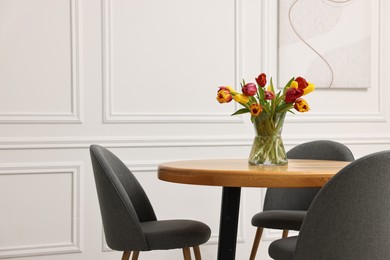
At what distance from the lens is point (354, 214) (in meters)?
1.94

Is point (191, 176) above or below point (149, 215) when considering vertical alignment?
above

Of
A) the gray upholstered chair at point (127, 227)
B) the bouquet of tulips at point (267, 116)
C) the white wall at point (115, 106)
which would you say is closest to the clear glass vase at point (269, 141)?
the bouquet of tulips at point (267, 116)

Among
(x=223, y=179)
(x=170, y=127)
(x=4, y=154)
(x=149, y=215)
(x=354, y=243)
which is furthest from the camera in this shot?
(x=170, y=127)

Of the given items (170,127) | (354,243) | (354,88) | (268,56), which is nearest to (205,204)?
(170,127)

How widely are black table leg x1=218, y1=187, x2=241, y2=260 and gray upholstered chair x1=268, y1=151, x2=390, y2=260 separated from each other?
27.0 inches

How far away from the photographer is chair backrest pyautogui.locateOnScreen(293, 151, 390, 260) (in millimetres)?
1924

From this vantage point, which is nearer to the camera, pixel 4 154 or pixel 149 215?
pixel 149 215

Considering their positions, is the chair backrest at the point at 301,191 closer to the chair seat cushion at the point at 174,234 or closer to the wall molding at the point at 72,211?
the chair seat cushion at the point at 174,234

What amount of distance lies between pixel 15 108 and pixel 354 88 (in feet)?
7.46

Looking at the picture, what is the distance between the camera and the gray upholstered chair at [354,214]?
1.92m

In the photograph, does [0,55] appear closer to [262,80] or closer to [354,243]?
[262,80]

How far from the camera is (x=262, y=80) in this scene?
8.75 feet

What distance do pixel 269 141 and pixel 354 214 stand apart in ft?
2.49

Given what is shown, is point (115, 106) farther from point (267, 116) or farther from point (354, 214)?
point (354, 214)
